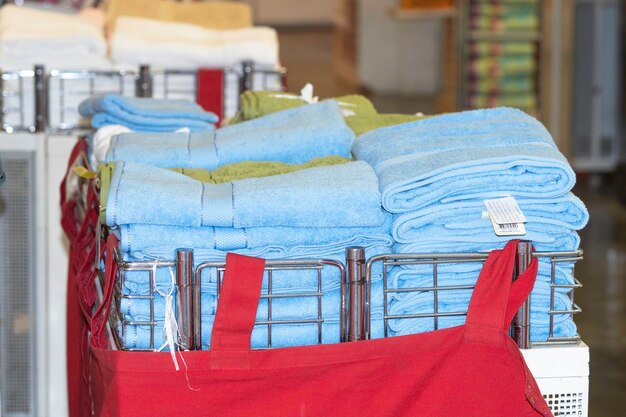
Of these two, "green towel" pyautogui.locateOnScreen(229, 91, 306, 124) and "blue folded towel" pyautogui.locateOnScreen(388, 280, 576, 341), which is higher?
"green towel" pyautogui.locateOnScreen(229, 91, 306, 124)

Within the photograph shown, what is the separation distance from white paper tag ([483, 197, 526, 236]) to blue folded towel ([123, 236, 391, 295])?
17cm

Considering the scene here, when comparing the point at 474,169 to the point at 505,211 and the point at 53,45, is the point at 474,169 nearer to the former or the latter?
the point at 505,211

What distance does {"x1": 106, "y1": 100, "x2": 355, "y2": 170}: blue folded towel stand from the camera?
6.77ft

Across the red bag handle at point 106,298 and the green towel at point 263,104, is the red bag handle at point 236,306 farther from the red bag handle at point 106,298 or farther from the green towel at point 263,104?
the green towel at point 263,104

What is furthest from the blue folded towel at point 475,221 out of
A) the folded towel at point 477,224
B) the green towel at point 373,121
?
the green towel at point 373,121

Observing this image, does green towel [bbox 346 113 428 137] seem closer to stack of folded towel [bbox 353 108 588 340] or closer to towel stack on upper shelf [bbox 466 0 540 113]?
stack of folded towel [bbox 353 108 588 340]

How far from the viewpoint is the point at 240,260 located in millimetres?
1589

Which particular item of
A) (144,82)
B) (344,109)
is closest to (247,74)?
(144,82)

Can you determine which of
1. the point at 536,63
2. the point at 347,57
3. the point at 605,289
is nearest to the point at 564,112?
the point at 536,63

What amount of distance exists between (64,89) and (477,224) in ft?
6.17

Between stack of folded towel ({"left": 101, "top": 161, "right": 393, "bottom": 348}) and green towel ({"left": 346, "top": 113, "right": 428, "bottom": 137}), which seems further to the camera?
green towel ({"left": 346, "top": 113, "right": 428, "bottom": 137})

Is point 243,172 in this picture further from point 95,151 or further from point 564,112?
point 564,112

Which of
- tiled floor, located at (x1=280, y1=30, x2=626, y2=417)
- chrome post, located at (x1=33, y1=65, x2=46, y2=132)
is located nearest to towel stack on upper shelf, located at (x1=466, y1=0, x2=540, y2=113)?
tiled floor, located at (x1=280, y1=30, x2=626, y2=417)

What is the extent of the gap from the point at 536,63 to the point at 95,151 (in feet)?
20.9
